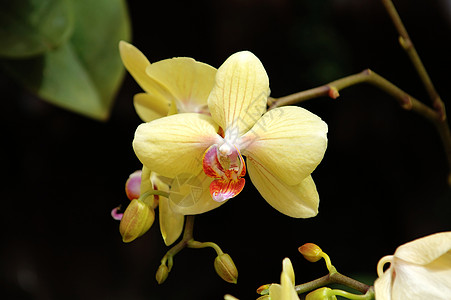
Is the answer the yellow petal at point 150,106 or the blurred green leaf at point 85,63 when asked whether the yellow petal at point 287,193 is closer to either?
the yellow petal at point 150,106

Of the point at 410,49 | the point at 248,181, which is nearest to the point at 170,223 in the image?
the point at 410,49

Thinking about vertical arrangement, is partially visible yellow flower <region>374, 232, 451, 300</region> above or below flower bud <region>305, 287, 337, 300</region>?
above

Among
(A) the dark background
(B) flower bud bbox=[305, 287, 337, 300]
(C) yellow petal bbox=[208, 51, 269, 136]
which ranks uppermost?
(C) yellow petal bbox=[208, 51, 269, 136]

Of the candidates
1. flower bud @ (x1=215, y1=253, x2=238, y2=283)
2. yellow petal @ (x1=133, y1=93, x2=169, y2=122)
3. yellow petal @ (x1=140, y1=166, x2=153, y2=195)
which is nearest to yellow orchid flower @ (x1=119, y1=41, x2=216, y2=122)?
yellow petal @ (x1=133, y1=93, x2=169, y2=122)

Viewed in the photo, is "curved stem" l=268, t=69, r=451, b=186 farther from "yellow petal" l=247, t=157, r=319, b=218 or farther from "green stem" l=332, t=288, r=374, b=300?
"green stem" l=332, t=288, r=374, b=300

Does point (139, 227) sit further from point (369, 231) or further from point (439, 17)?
point (439, 17)

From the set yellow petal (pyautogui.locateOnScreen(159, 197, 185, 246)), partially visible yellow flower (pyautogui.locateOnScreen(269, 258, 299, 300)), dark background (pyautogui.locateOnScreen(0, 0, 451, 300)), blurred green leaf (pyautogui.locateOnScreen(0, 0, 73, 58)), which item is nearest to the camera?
partially visible yellow flower (pyautogui.locateOnScreen(269, 258, 299, 300))

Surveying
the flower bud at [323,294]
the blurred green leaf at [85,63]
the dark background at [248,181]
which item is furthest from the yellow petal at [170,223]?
the dark background at [248,181]
